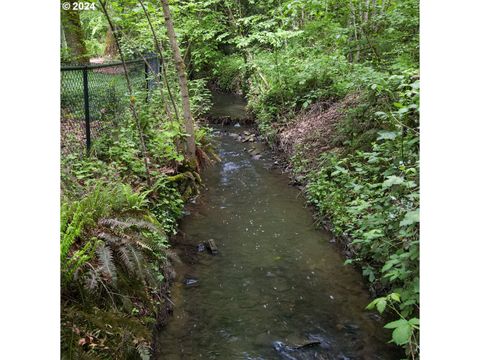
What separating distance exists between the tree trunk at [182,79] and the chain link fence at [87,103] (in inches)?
46.1

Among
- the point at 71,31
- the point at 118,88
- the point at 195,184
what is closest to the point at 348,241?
the point at 195,184

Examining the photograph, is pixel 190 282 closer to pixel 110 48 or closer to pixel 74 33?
A: pixel 74 33

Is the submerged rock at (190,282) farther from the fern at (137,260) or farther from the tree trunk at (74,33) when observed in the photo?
the tree trunk at (74,33)

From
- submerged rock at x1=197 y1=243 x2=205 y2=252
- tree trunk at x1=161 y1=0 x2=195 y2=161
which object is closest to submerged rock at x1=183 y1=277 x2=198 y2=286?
submerged rock at x1=197 y1=243 x2=205 y2=252

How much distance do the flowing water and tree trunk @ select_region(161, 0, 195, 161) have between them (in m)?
1.22

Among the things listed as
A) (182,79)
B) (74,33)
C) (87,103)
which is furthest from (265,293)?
(74,33)

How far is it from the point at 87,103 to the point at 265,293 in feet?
13.9

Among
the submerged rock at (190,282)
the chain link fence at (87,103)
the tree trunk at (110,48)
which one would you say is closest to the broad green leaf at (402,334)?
the submerged rock at (190,282)

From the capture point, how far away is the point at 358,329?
4703 millimetres

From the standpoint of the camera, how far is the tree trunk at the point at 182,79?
7.31m

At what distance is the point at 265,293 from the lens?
17.7 ft

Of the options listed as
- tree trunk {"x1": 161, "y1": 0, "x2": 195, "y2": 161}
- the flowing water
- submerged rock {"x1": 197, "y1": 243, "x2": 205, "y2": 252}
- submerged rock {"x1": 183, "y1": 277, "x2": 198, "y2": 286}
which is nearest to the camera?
the flowing water

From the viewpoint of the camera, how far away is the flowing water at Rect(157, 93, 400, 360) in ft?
14.6

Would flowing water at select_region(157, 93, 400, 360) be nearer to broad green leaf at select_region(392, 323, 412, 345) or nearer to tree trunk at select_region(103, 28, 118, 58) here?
broad green leaf at select_region(392, 323, 412, 345)
